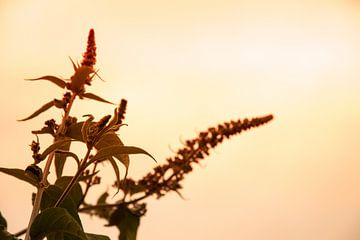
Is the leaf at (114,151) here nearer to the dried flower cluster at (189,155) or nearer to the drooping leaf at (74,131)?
the drooping leaf at (74,131)

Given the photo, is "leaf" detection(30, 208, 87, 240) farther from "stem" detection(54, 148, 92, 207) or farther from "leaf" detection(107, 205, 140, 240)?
"leaf" detection(107, 205, 140, 240)

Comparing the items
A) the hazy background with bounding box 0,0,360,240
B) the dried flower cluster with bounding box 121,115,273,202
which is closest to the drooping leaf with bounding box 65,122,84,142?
the dried flower cluster with bounding box 121,115,273,202

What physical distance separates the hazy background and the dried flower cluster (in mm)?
349

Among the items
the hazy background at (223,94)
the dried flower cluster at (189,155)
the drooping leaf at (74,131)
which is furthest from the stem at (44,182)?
the hazy background at (223,94)

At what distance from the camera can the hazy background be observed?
0.77 meters

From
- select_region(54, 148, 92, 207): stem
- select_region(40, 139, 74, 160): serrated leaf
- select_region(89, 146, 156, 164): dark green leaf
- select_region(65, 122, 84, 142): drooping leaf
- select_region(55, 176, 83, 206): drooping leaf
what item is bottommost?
select_region(54, 148, 92, 207): stem

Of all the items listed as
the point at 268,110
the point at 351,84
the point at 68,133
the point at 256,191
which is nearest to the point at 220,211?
the point at 256,191

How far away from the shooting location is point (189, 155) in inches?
16.6

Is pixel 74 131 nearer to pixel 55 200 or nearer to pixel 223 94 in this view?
pixel 55 200

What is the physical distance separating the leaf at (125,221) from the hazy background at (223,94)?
0.33 metres

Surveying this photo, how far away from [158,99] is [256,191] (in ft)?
0.76

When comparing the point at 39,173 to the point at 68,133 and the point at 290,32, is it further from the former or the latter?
the point at 290,32

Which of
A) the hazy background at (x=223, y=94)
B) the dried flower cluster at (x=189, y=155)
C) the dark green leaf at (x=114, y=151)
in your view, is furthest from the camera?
the hazy background at (x=223, y=94)

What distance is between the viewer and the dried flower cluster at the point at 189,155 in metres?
0.41
